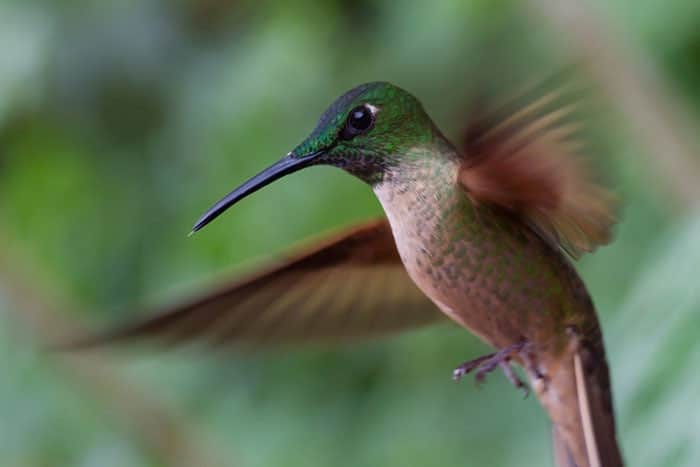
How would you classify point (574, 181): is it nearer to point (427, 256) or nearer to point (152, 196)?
point (427, 256)

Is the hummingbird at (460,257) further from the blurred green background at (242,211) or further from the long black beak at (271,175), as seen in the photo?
the blurred green background at (242,211)

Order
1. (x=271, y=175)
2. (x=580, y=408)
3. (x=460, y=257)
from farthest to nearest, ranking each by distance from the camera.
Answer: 1. (x=580, y=408)
2. (x=460, y=257)
3. (x=271, y=175)

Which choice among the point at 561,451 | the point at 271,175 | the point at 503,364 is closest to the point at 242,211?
the point at 561,451

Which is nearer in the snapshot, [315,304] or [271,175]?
[271,175]

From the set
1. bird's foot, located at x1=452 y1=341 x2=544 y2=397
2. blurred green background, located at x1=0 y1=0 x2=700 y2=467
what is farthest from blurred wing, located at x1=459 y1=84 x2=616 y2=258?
blurred green background, located at x1=0 y1=0 x2=700 y2=467

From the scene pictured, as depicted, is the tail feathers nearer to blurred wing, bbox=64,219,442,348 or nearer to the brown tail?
the brown tail

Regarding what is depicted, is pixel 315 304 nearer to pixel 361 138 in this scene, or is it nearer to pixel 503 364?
pixel 503 364
